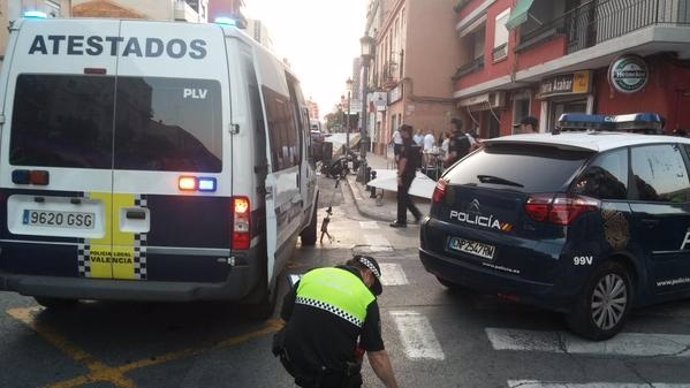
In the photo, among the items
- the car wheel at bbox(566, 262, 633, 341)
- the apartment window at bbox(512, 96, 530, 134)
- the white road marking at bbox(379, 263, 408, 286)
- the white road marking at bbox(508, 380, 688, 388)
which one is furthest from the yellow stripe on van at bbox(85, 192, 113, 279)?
the apartment window at bbox(512, 96, 530, 134)

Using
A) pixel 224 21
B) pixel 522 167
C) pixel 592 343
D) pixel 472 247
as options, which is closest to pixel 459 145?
pixel 522 167

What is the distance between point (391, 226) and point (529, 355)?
21.7ft

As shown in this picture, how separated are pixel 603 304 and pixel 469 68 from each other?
2110cm

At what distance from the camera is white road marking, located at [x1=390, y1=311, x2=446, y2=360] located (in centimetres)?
486

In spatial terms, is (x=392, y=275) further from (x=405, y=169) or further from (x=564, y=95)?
(x=564, y=95)

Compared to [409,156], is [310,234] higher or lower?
lower

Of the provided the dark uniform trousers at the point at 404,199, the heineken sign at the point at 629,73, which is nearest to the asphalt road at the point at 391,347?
the dark uniform trousers at the point at 404,199

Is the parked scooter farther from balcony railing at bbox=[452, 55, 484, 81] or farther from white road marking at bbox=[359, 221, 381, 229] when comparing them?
white road marking at bbox=[359, 221, 381, 229]

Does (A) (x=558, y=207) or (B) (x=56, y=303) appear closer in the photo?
(A) (x=558, y=207)

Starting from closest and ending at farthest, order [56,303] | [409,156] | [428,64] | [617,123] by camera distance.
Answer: [56,303]
[617,123]
[409,156]
[428,64]

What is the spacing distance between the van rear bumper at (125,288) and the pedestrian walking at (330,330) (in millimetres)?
1532

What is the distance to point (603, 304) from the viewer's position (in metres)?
5.19

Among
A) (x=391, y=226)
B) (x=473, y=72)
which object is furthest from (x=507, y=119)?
(x=391, y=226)

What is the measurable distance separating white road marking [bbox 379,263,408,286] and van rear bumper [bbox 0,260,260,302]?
2.82 metres
